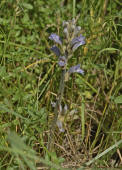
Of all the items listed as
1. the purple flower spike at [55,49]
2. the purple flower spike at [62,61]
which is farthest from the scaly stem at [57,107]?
the purple flower spike at [55,49]

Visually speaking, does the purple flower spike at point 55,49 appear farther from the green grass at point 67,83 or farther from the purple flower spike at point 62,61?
the green grass at point 67,83

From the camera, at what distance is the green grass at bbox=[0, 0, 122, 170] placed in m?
3.05

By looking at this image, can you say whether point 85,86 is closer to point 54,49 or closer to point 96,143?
point 96,143

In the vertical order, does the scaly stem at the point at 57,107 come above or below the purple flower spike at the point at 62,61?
below

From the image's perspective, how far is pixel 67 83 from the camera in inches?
142

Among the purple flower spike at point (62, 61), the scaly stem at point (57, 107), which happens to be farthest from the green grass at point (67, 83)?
the purple flower spike at point (62, 61)

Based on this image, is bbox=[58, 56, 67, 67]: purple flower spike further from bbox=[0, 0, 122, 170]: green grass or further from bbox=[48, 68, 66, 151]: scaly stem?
bbox=[0, 0, 122, 170]: green grass

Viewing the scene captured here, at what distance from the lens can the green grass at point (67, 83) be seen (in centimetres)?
305

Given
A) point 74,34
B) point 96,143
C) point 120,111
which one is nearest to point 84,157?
point 96,143

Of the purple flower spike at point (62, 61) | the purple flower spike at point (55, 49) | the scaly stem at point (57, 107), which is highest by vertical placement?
the purple flower spike at point (55, 49)

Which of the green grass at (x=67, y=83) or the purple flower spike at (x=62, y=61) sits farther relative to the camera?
the green grass at (x=67, y=83)

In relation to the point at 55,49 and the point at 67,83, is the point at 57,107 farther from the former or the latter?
the point at 67,83

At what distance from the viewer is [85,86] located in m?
3.57

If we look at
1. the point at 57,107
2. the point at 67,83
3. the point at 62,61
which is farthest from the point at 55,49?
the point at 67,83
